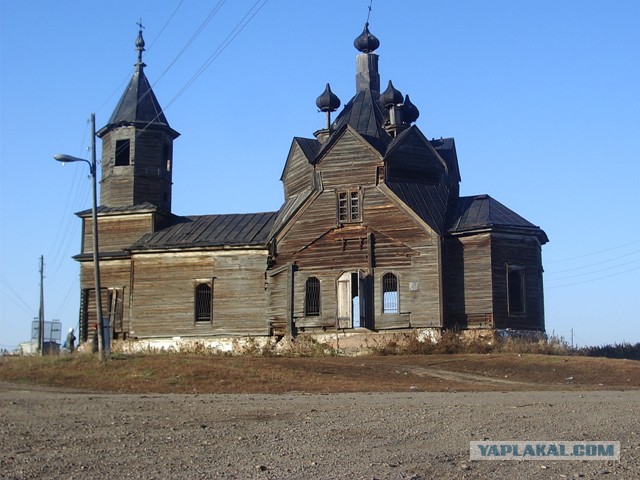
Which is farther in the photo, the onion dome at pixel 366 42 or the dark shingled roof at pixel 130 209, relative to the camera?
the onion dome at pixel 366 42

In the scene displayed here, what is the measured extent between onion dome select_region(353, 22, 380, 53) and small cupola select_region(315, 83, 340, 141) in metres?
3.61

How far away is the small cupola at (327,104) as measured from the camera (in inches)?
1612

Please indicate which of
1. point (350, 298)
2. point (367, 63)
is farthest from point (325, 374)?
point (367, 63)

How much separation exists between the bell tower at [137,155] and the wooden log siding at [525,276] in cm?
1594

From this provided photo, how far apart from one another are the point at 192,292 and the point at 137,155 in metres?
7.63

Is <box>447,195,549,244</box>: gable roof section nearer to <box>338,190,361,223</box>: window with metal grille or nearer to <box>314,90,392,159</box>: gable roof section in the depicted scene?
<box>338,190,361,223</box>: window with metal grille

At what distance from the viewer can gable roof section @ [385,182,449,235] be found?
35.0 metres

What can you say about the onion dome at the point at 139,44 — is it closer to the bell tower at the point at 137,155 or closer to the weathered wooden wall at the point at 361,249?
the bell tower at the point at 137,155

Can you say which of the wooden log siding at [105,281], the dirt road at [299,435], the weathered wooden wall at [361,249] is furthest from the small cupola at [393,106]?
the dirt road at [299,435]

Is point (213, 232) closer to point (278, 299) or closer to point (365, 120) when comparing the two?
point (278, 299)

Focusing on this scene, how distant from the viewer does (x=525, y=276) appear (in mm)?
35062

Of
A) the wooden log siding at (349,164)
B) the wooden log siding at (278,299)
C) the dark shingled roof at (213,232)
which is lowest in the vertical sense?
the wooden log siding at (278,299)

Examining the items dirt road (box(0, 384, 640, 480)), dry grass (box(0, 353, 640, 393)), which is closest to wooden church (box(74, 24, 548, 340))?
dry grass (box(0, 353, 640, 393))

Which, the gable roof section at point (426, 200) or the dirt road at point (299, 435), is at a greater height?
the gable roof section at point (426, 200)
